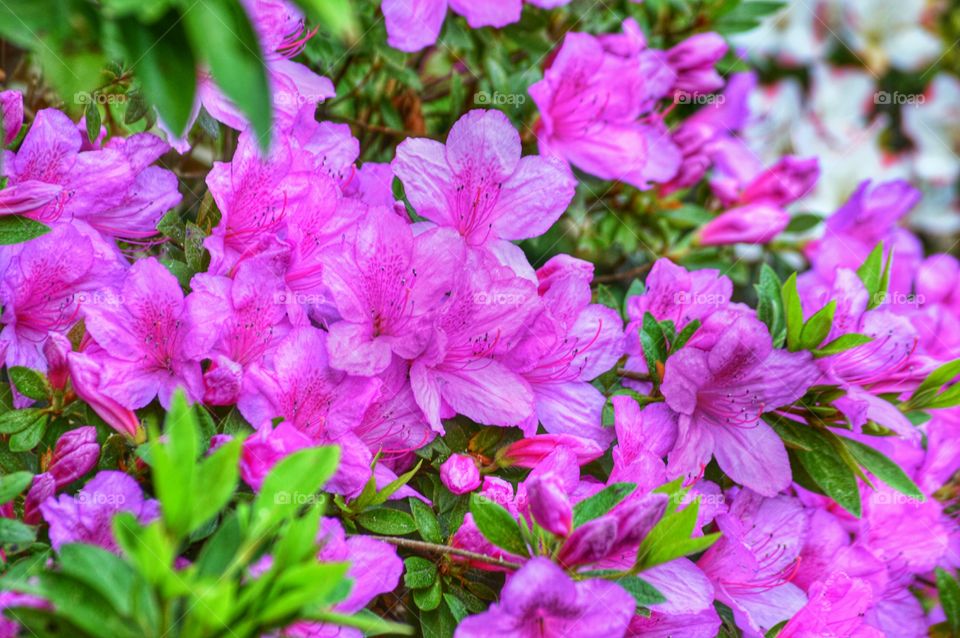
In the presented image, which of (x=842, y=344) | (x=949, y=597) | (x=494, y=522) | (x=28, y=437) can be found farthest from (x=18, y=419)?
(x=949, y=597)

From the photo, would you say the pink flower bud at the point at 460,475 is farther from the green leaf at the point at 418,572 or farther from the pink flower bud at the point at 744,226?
the pink flower bud at the point at 744,226

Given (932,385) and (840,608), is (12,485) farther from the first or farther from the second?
(932,385)

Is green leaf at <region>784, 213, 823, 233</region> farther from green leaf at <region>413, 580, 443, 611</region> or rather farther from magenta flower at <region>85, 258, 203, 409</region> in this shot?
magenta flower at <region>85, 258, 203, 409</region>

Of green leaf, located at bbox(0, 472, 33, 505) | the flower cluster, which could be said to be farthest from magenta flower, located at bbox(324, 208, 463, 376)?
green leaf, located at bbox(0, 472, 33, 505)

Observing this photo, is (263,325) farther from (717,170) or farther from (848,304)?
(717,170)

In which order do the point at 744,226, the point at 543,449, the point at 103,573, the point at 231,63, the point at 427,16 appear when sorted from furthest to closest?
the point at 744,226 < the point at 427,16 < the point at 543,449 < the point at 103,573 < the point at 231,63

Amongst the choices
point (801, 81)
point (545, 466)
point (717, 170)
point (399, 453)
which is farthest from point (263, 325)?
point (801, 81)
